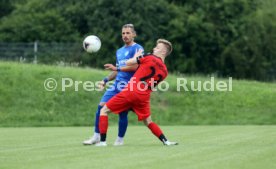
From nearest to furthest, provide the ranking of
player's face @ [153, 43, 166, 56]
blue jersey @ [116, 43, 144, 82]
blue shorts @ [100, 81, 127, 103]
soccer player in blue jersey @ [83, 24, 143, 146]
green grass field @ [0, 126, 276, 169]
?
green grass field @ [0, 126, 276, 169]
player's face @ [153, 43, 166, 56]
soccer player in blue jersey @ [83, 24, 143, 146]
blue jersey @ [116, 43, 144, 82]
blue shorts @ [100, 81, 127, 103]

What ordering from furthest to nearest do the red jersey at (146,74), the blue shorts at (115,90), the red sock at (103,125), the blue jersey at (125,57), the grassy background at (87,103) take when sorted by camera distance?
the grassy background at (87,103) < the blue shorts at (115,90) < the blue jersey at (125,57) < the red sock at (103,125) < the red jersey at (146,74)

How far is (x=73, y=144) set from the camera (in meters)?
14.4

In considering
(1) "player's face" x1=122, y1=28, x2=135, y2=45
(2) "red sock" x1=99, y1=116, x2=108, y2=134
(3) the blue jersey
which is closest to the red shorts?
(2) "red sock" x1=99, y1=116, x2=108, y2=134

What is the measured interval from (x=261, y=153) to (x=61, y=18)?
55.1 metres

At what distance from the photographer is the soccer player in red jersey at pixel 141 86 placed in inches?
536

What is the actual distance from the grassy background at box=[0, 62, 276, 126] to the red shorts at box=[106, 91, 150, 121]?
12764 millimetres

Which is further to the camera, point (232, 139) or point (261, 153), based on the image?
point (232, 139)

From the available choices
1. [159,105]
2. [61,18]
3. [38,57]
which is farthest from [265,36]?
[159,105]

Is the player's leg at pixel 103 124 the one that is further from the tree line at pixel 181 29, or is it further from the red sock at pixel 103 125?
the tree line at pixel 181 29

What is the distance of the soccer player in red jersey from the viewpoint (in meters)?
13.6

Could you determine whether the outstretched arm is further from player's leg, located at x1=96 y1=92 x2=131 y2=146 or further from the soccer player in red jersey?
player's leg, located at x1=96 y1=92 x2=131 y2=146

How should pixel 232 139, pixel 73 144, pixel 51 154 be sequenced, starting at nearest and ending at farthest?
pixel 51 154 → pixel 73 144 → pixel 232 139

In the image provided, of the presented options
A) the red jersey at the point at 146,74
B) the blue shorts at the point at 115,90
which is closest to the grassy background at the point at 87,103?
the blue shorts at the point at 115,90

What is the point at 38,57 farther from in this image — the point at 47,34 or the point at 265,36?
the point at 265,36
